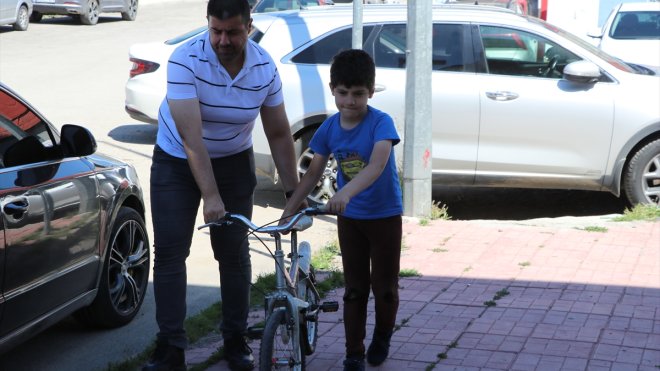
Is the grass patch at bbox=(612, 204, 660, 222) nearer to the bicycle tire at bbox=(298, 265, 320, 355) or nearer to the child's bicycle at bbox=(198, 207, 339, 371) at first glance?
the bicycle tire at bbox=(298, 265, 320, 355)

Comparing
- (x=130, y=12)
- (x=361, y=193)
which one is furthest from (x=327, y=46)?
(x=130, y=12)

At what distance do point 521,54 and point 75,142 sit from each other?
194 inches

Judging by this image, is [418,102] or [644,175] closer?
[418,102]

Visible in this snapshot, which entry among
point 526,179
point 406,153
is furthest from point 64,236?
point 526,179

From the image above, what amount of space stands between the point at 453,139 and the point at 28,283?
5.01 metres

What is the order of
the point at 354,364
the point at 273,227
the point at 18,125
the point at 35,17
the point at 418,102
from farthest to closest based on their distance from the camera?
the point at 35,17, the point at 418,102, the point at 18,125, the point at 354,364, the point at 273,227

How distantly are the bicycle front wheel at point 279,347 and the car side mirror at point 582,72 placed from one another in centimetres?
523

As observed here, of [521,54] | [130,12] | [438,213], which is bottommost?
[130,12]

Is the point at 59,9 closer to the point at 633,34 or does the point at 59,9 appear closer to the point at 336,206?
the point at 633,34

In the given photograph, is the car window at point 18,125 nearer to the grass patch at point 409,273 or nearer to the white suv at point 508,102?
the grass patch at point 409,273

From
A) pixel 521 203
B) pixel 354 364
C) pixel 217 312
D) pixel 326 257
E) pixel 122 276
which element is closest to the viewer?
pixel 354 364

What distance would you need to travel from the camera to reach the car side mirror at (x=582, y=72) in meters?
8.79

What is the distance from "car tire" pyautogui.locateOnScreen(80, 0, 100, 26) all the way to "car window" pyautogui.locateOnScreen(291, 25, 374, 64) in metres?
17.5

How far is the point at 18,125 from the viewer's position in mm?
5363
